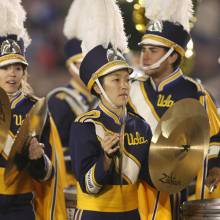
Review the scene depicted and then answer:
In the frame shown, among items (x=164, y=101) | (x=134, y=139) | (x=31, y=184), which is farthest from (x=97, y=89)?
(x=164, y=101)

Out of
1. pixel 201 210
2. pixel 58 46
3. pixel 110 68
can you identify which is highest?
pixel 58 46

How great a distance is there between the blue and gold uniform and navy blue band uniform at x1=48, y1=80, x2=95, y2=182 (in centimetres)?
261

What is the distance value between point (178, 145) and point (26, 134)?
0.84 metres

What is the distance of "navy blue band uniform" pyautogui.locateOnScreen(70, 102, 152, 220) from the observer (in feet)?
19.0

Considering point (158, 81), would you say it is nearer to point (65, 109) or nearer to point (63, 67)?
point (65, 109)

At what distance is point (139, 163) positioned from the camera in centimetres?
598

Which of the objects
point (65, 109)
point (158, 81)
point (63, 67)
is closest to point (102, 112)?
point (158, 81)

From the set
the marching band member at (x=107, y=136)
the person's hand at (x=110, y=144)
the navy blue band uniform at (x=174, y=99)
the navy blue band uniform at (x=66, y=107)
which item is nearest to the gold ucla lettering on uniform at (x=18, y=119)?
the marching band member at (x=107, y=136)

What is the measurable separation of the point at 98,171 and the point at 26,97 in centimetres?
92

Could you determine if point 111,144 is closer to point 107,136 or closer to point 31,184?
point 107,136

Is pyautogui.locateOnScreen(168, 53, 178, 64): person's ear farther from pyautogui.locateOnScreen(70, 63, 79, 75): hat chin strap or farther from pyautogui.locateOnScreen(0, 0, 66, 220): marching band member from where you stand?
pyautogui.locateOnScreen(70, 63, 79, 75): hat chin strap

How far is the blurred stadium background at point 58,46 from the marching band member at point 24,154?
3652mm

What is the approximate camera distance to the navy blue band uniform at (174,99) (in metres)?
7.10

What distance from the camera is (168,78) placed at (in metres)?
7.31
